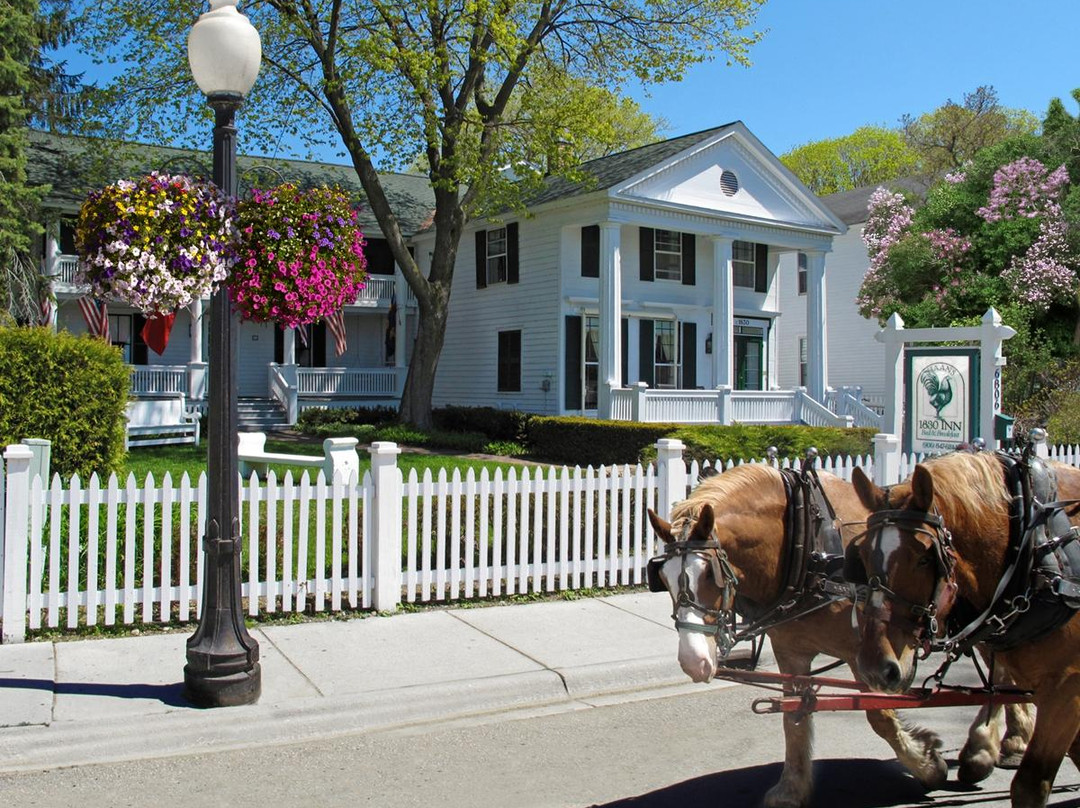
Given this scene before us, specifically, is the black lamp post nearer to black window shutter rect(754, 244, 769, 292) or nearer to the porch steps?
the porch steps

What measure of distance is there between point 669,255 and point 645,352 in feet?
9.38

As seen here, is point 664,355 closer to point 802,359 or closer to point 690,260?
point 690,260

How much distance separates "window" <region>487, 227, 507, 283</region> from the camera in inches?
1033

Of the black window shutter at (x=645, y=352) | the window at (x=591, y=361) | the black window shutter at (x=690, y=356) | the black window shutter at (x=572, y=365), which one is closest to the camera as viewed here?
the black window shutter at (x=572, y=365)

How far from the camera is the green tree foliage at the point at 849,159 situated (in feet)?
197

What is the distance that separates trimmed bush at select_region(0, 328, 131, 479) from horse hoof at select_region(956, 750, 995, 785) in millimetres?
8051

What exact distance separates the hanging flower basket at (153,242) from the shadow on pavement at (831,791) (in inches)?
152

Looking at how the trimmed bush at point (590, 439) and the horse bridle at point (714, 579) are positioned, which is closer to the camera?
the horse bridle at point (714, 579)

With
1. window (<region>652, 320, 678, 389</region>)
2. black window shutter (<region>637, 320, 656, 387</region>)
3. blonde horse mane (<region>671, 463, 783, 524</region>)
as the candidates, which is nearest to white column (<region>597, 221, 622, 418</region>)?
black window shutter (<region>637, 320, 656, 387</region>)

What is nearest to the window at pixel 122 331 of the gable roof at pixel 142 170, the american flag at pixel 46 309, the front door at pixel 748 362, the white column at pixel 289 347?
the gable roof at pixel 142 170

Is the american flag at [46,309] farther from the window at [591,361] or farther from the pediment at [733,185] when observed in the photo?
the pediment at [733,185]

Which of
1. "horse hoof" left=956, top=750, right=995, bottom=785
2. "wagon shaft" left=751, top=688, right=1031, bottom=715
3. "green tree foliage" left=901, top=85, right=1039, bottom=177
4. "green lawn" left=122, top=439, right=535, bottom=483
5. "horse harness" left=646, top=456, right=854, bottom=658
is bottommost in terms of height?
"horse hoof" left=956, top=750, right=995, bottom=785

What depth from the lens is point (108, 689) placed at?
6031 millimetres

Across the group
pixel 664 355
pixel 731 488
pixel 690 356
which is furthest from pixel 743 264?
pixel 731 488
